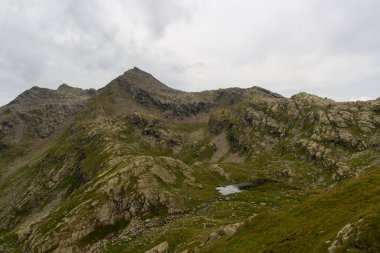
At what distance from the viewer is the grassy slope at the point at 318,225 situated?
119 ft

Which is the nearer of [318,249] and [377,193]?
[318,249]

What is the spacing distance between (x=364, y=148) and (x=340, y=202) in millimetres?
159449

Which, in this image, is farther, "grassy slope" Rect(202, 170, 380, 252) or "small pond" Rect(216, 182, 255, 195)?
"small pond" Rect(216, 182, 255, 195)

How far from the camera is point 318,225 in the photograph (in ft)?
156

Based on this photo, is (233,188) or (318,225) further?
(233,188)

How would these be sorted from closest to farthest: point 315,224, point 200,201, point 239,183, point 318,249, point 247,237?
point 318,249 → point 315,224 → point 247,237 → point 200,201 → point 239,183

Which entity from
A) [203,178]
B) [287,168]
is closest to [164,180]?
[203,178]

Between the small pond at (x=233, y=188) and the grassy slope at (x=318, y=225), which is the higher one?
the grassy slope at (x=318, y=225)

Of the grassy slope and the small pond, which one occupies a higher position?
the grassy slope

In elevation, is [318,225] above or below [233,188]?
above

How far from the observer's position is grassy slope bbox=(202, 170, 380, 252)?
3638cm

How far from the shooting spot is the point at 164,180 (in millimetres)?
161750

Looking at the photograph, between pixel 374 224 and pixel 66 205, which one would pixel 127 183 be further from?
pixel 374 224

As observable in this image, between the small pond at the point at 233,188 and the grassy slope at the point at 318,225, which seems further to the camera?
the small pond at the point at 233,188
